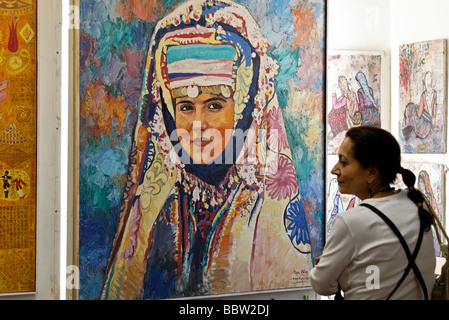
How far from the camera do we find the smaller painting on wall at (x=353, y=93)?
582 cm

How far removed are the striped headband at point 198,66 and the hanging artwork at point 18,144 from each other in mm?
894

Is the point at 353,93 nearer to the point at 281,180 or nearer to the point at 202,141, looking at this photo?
the point at 281,180

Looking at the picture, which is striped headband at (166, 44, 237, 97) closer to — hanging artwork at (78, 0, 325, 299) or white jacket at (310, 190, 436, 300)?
hanging artwork at (78, 0, 325, 299)

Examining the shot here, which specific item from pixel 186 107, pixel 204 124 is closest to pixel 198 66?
pixel 186 107

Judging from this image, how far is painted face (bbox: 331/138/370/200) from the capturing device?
96.7 inches

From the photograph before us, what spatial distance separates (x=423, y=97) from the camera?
17.6 ft

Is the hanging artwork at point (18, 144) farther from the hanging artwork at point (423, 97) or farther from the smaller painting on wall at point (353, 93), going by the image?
the hanging artwork at point (423, 97)

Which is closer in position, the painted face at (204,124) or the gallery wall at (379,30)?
the painted face at (204,124)

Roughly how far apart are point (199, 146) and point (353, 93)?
2421mm

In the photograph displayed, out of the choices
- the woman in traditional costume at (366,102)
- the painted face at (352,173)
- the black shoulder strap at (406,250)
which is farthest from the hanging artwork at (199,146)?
the black shoulder strap at (406,250)

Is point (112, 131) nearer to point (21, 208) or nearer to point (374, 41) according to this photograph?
point (21, 208)

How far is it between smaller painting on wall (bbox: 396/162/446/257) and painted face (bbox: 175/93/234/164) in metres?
2.15

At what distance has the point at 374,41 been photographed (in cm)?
584

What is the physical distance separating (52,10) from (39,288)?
1.73 m
